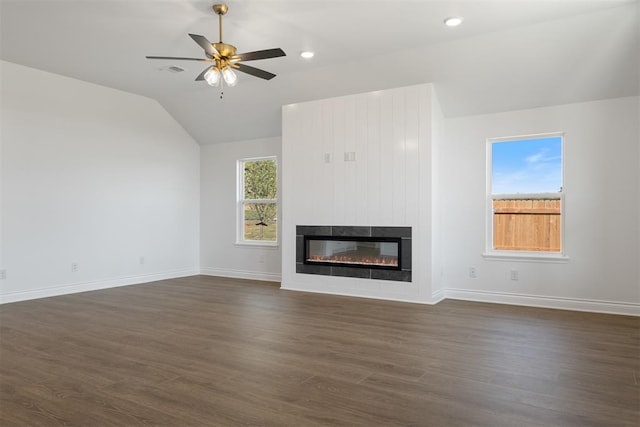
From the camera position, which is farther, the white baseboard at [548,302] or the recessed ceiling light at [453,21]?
the white baseboard at [548,302]

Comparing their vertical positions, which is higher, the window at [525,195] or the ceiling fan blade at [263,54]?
the ceiling fan blade at [263,54]

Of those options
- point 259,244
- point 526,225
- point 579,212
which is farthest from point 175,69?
point 579,212

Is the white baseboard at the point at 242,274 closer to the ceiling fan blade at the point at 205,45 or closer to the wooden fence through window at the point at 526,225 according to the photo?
the wooden fence through window at the point at 526,225

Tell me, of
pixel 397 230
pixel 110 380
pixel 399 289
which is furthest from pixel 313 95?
pixel 110 380

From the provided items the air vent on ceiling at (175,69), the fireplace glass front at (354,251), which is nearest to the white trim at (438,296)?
the fireplace glass front at (354,251)

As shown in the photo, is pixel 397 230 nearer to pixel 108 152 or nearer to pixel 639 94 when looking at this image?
pixel 639 94

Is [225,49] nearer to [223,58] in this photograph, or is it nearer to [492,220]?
[223,58]

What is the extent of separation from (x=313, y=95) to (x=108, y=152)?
125 inches

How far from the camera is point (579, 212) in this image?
5023 mm

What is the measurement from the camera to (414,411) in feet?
7.73

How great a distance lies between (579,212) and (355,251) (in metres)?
2.68

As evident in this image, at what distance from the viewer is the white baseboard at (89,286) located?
5.44m

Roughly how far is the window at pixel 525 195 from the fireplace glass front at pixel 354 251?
4.08ft

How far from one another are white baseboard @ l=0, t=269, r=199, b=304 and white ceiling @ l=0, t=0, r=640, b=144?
9.36 feet
